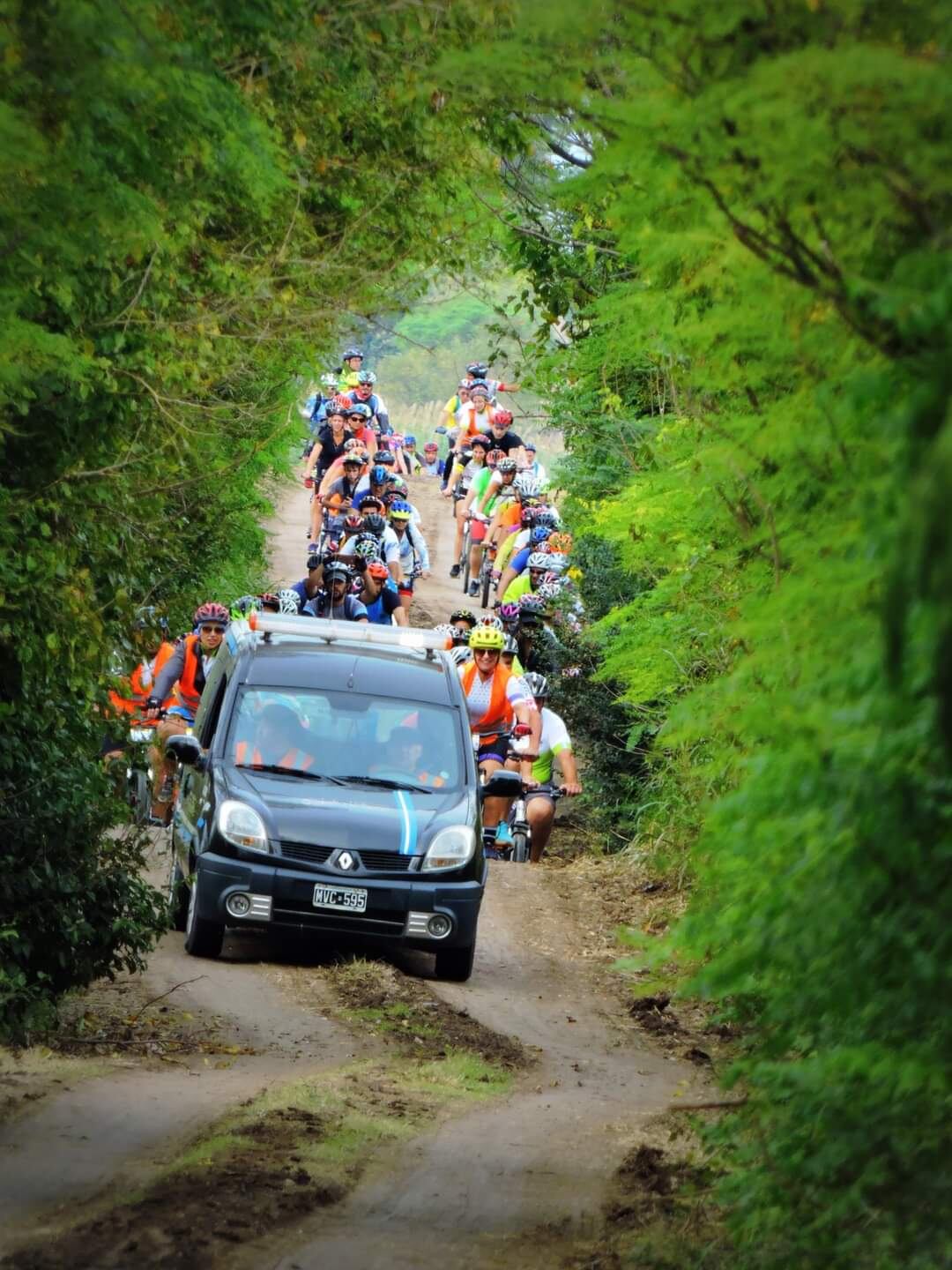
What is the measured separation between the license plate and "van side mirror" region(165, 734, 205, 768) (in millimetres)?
1209

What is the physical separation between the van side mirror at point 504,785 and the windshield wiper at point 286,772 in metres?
1.00

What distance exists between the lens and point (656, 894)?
18.5 m

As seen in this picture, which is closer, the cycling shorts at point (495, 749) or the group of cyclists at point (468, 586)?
the group of cyclists at point (468, 586)

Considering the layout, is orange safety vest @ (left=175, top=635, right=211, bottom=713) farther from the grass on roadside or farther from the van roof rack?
the grass on roadside

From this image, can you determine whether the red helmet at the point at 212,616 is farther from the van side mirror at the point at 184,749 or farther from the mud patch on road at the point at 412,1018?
the mud patch on road at the point at 412,1018

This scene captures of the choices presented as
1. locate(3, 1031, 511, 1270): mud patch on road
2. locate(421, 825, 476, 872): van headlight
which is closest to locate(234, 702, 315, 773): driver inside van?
locate(421, 825, 476, 872): van headlight

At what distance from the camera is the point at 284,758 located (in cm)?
1443

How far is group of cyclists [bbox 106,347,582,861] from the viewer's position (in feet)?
60.3

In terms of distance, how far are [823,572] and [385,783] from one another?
9.27 metres

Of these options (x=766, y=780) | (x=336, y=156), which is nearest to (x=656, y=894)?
(x=336, y=156)

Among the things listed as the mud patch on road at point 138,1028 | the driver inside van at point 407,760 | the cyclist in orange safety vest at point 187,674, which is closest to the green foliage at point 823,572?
the mud patch on road at point 138,1028

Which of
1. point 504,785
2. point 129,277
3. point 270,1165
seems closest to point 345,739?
point 504,785

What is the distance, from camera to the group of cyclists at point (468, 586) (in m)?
18.4

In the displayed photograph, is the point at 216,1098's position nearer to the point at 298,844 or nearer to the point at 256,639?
the point at 298,844
